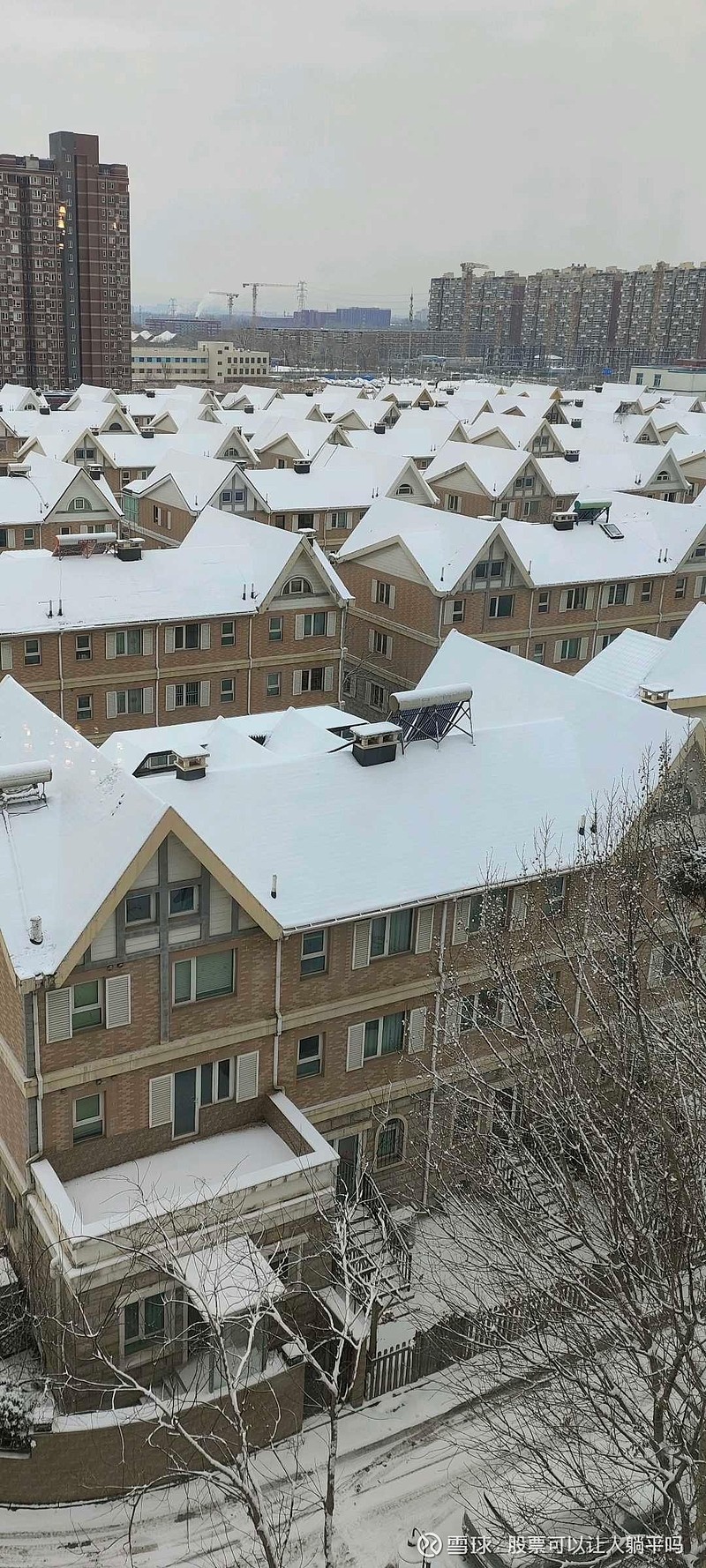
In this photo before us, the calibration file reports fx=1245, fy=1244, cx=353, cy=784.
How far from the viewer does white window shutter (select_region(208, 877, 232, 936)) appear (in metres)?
25.2

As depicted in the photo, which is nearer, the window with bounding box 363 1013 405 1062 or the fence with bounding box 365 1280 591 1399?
the fence with bounding box 365 1280 591 1399

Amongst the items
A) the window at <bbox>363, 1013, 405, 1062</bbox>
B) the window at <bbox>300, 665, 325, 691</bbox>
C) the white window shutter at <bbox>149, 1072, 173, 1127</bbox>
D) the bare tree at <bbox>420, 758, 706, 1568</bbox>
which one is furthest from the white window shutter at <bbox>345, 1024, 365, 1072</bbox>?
the window at <bbox>300, 665, 325, 691</bbox>

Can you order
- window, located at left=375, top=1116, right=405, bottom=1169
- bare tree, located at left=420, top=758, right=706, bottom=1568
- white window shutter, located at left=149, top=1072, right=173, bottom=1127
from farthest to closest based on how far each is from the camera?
1. window, located at left=375, top=1116, right=405, bottom=1169
2. white window shutter, located at left=149, top=1072, right=173, bottom=1127
3. bare tree, located at left=420, top=758, right=706, bottom=1568

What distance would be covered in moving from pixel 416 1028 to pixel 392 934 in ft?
8.71

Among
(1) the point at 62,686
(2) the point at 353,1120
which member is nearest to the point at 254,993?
(2) the point at 353,1120

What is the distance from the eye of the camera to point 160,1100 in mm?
25844

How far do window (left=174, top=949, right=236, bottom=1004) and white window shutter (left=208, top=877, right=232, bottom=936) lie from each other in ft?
1.84

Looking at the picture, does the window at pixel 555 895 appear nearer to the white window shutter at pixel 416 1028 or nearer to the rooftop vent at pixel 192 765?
the white window shutter at pixel 416 1028

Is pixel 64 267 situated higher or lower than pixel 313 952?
higher

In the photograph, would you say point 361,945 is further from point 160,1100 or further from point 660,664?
point 660,664

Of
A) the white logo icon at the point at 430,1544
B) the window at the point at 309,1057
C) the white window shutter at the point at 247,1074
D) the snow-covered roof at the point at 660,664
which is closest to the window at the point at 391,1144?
the window at the point at 309,1057

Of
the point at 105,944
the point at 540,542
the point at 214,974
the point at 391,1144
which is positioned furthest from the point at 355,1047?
the point at 540,542

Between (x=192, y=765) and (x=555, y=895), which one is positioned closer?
(x=192, y=765)

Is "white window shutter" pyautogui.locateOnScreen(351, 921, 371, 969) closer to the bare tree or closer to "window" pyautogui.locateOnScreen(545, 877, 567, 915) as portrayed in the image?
the bare tree
